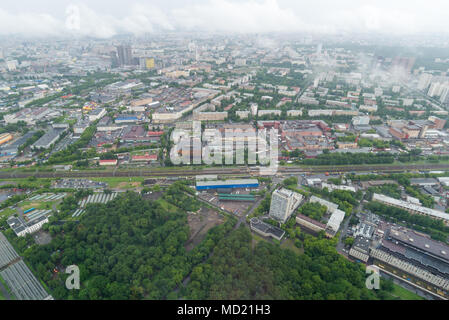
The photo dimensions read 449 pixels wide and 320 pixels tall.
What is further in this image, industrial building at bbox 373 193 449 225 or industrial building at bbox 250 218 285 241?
industrial building at bbox 373 193 449 225

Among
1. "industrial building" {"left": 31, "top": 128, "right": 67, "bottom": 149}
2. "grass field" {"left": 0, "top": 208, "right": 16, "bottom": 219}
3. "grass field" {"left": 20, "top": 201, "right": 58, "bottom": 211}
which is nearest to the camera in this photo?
"grass field" {"left": 0, "top": 208, "right": 16, "bottom": 219}

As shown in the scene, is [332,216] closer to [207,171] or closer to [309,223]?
[309,223]

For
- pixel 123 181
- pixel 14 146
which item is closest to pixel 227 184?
pixel 123 181

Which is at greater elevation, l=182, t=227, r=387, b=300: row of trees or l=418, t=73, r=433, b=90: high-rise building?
l=418, t=73, r=433, b=90: high-rise building

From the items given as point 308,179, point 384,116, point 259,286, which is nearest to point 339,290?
point 259,286

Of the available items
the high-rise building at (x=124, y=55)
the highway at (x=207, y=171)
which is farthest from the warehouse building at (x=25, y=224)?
the high-rise building at (x=124, y=55)

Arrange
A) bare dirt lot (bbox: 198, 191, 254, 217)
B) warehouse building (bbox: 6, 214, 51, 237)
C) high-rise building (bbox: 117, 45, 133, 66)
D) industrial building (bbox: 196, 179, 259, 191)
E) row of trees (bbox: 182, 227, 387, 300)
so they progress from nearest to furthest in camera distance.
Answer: row of trees (bbox: 182, 227, 387, 300) → warehouse building (bbox: 6, 214, 51, 237) → bare dirt lot (bbox: 198, 191, 254, 217) → industrial building (bbox: 196, 179, 259, 191) → high-rise building (bbox: 117, 45, 133, 66)

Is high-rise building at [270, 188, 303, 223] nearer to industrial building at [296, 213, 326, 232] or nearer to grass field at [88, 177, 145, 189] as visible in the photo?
industrial building at [296, 213, 326, 232]

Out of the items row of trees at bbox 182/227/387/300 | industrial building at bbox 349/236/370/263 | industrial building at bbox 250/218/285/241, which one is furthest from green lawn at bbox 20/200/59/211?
industrial building at bbox 349/236/370/263
